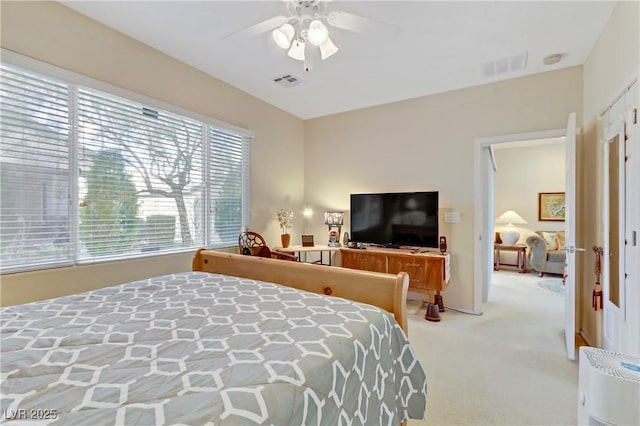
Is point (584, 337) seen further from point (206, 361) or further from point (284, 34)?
point (284, 34)

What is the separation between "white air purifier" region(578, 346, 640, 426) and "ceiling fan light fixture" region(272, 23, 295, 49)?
2.36m

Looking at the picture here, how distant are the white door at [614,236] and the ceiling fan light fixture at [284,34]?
2343 mm

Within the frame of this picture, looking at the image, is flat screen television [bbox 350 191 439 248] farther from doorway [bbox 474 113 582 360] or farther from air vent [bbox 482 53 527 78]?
air vent [bbox 482 53 527 78]

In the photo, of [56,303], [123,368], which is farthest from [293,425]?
[56,303]

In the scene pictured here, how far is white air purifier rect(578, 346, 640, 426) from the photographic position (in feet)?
3.72

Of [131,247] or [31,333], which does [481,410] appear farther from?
[131,247]

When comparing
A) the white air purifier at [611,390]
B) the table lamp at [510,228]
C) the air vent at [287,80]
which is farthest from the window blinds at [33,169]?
the table lamp at [510,228]

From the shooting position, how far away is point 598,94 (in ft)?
8.38

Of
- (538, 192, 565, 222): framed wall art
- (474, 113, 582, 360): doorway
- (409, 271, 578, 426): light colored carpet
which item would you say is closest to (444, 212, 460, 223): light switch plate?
(474, 113, 582, 360): doorway

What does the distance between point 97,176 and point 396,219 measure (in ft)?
10.7

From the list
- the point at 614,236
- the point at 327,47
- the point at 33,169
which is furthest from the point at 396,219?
the point at 33,169

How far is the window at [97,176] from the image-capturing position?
2.02m

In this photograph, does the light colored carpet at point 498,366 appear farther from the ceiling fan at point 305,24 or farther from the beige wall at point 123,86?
the beige wall at point 123,86

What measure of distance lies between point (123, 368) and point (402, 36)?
9.52 ft
